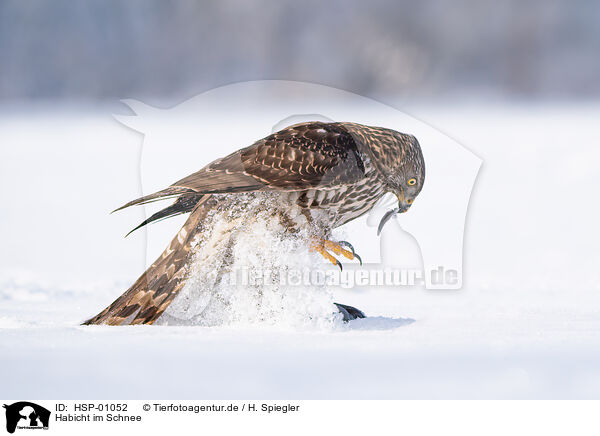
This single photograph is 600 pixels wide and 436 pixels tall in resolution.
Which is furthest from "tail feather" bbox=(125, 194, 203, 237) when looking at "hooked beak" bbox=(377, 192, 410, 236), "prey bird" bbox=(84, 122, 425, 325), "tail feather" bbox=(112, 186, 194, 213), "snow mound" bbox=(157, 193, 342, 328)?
"hooked beak" bbox=(377, 192, 410, 236)

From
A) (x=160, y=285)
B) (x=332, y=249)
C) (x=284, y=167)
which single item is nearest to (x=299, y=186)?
(x=284, y=167)

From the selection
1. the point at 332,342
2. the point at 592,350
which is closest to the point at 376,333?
the point at 332,342

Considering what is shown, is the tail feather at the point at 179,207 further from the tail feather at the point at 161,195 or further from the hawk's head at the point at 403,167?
the hawk's head at the point at 403,167

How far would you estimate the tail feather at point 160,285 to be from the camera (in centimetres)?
219

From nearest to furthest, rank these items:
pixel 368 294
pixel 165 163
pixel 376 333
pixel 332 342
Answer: pixel 332 342 → pixel 376 333 → pixel 165 163 → pixel 368 294

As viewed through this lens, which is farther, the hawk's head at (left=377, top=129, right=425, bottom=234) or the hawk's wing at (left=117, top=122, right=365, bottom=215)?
the hawk's head at (left=377, top=129, right=425, bottom=234)

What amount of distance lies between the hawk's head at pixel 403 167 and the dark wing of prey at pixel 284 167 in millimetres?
139

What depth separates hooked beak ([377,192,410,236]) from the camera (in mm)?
2402

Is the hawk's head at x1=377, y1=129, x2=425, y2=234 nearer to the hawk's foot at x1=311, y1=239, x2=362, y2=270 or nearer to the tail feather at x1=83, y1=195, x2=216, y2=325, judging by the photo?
the hawk's foot at x1=311, y1=239, x2=362, y2=270

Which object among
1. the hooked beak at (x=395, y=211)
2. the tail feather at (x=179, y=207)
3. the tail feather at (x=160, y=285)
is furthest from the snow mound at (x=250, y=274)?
the hooked beak at (x=395, y=211)

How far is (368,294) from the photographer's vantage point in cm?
284

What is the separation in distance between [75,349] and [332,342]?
2.30 feet

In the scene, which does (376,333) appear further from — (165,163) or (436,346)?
(165,163)
